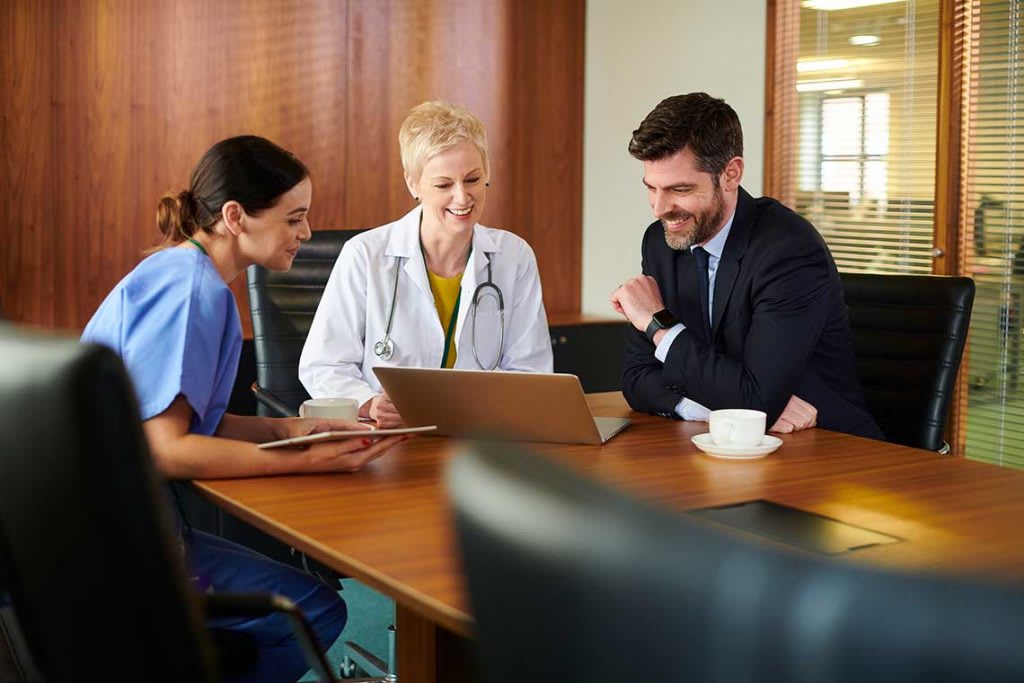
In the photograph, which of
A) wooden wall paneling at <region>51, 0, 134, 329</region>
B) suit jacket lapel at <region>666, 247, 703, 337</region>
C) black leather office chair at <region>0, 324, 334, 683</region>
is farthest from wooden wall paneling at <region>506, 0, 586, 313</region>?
black leather office chair at <region>0, 324, 334, 683</region>

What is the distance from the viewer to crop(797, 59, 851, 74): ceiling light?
446 centimetres

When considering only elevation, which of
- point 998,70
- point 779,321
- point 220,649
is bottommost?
point 220,649

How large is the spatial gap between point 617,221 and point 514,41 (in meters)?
0.92

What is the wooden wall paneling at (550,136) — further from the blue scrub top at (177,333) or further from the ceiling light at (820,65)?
the blue scrub top at (177,333)

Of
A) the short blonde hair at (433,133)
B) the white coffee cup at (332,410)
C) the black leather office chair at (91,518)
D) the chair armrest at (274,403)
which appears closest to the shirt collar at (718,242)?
the short blonde hair at (433,133)

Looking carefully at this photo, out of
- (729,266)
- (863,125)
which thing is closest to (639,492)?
(729,266)

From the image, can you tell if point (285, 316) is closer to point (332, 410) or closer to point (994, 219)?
point (332, 410)

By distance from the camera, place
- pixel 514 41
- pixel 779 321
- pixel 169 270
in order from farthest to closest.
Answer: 1. pixel 514 41
2. pixel 779 321
3. pixel 169 270

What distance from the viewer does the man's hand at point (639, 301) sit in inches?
98.1

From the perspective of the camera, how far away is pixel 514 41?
17.2 feet

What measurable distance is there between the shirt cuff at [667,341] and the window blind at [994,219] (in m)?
2.05

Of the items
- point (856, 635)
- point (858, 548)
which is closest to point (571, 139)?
point (858, 548)

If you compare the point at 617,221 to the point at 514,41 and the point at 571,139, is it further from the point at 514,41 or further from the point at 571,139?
the point at 514,41

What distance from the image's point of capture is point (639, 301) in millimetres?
2506
